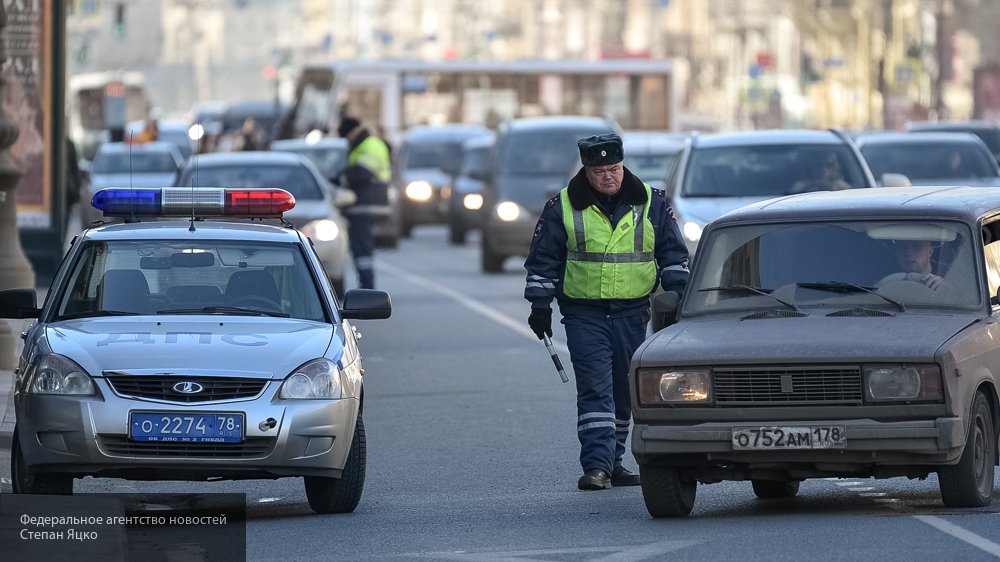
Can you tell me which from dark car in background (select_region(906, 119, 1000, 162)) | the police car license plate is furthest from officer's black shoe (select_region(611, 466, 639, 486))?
dark car in background (select_region(906, 119, 1000, 162))

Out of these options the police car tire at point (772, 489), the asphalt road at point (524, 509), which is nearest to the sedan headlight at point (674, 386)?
the asphalt road at point (524, 509)

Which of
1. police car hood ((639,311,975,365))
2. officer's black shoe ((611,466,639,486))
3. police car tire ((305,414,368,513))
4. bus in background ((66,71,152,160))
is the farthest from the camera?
bus in background ((66,71,152,160))

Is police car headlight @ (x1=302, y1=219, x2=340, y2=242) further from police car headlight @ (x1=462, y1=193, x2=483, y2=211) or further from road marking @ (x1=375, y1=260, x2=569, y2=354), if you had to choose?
police car headlight @ (x1=462, y1=193, x2=483, y2=211)

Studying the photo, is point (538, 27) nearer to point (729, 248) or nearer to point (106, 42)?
point (106, 42)

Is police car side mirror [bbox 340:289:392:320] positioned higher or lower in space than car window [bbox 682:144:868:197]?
higher

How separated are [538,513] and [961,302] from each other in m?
1.99


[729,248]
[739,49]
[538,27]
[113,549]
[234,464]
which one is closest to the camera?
[113,549]

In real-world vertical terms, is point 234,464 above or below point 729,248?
below

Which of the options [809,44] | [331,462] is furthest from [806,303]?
[809,44]

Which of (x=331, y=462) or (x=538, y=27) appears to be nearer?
(x=331, y=462)

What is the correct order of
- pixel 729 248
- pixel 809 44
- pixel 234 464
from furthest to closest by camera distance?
1. pixel 809 44
2. pixel 729 248
3. pixel 234 464

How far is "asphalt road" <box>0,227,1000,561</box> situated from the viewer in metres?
9.32

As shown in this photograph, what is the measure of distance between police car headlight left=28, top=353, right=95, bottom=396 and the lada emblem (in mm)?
352

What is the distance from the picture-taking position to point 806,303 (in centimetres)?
1053
